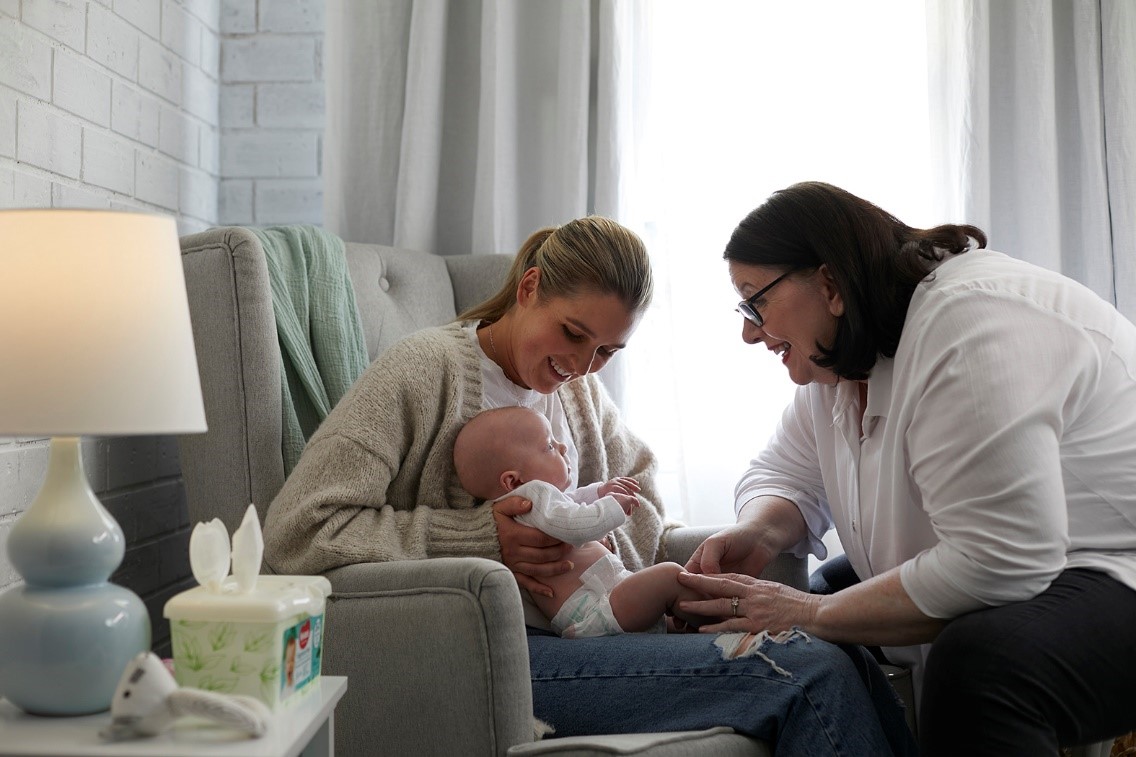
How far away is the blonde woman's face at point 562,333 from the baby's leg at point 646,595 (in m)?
0.36

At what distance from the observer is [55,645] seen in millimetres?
1016

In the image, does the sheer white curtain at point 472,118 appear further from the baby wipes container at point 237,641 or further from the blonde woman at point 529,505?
the baby wipes container at point 237,641

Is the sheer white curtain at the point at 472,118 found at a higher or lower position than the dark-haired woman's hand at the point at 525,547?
higher

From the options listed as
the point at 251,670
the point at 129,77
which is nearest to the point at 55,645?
the point at 251,670

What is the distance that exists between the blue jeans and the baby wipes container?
1.51 feet

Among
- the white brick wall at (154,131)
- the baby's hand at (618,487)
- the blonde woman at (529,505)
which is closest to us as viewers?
the blonde woman at (529,505)

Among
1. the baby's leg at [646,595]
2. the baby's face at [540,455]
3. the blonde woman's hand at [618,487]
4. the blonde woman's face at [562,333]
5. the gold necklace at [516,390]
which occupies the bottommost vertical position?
the baby's leg at [646,595]

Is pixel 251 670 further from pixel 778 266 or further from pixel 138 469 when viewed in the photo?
pixel 138 469

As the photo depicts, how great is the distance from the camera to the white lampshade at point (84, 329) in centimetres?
99

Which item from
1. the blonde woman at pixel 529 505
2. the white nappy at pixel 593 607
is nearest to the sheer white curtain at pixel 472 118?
the blonde woman at pixel 529 505

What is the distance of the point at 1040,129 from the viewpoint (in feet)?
8.00

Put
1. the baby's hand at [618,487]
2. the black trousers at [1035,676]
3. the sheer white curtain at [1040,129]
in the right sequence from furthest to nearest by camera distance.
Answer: the sheer white curtain at [1040,129], the baby's hand at [618,487], the black trousers at [1035,676]

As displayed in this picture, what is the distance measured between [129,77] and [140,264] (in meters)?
1.33

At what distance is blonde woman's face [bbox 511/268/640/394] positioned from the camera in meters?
1.66
